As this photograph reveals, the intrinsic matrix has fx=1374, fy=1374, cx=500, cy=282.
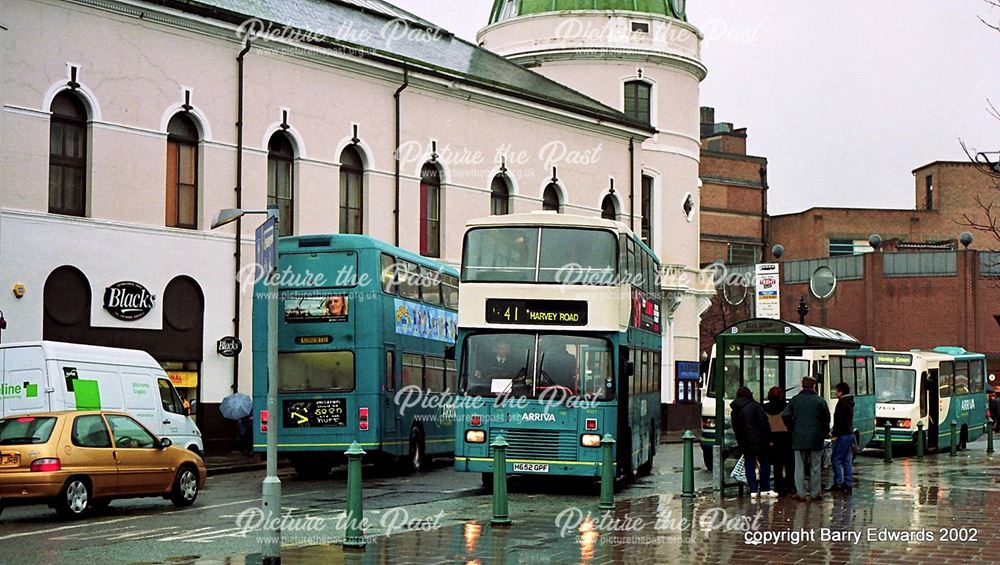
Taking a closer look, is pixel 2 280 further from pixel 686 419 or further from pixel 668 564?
pixel 686 419

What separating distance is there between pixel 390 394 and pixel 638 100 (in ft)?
90.7

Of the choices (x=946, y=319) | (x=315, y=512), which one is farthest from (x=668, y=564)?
(x=946, y=319)

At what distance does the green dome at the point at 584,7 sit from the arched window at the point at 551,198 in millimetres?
10292

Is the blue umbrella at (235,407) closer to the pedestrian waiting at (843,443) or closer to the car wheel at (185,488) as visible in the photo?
the car wheel at (185,488)

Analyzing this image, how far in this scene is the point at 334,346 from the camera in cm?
2606

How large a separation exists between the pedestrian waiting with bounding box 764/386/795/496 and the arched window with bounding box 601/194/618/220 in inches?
1033

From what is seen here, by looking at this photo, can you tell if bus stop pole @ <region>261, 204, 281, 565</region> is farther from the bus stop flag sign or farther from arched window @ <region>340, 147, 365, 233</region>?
arched window @ <region>340, 147, 365, 233</region>

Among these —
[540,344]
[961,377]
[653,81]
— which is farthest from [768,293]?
[540,344]

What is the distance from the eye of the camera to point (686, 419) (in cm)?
5256

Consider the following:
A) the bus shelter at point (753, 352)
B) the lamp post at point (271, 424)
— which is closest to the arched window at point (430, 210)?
the bus shelter at point (753, 352)

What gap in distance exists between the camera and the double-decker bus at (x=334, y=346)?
84.6ft

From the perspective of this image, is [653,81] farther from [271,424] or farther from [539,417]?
[271,424]

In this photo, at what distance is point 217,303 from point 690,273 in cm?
2439

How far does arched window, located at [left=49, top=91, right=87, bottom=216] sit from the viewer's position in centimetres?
3031
